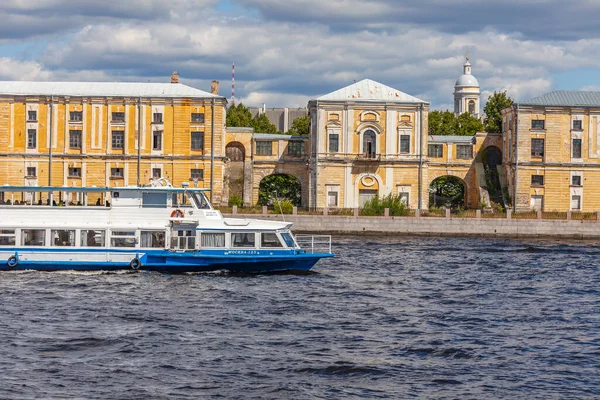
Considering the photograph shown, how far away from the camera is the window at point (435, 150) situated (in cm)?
8769

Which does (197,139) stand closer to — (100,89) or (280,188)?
(100,89)

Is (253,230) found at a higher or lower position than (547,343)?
higher

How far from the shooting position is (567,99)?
8481 cm

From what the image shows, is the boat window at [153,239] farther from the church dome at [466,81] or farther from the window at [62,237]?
the church dome at [466,81]

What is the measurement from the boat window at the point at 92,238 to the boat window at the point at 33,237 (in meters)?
1.62

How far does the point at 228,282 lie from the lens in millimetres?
41062

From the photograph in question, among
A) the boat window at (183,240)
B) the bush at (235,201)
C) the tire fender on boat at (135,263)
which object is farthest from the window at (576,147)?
the tire fender on boat at (135,263)

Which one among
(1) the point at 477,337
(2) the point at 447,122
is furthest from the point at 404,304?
(2) the point at 447,122

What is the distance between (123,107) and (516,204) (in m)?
32.6

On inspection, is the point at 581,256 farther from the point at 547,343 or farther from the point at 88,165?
the point at 88,165

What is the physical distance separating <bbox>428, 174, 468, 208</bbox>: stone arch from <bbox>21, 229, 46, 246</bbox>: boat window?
52.8 metres

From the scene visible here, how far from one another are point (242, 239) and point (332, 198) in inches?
1640

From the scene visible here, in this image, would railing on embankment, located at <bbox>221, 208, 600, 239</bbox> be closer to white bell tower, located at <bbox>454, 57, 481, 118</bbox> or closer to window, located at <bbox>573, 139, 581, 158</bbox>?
window, located at <bbox>573, 139, 581, 158</bbox>

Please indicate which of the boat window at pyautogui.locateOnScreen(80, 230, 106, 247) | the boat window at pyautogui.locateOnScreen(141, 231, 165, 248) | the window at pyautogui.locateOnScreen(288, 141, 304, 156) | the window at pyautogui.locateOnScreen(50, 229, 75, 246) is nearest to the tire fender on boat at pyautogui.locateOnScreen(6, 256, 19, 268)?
the window at pyautogui.locateOnScreen(50, 229, 75, 246)
